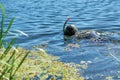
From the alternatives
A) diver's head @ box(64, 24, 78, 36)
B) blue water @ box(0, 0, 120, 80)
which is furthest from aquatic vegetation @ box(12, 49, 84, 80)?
diver's head @ box(64, 24, 78, 36)

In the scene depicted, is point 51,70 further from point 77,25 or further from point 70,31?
point 77,25

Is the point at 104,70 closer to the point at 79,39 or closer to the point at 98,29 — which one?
the point at 79,39

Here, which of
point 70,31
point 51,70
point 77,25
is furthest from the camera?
point 77,25

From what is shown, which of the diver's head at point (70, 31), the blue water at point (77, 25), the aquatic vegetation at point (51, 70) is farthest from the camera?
the diver's head at point (70, 31)

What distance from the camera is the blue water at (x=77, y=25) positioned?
1087 centimetres

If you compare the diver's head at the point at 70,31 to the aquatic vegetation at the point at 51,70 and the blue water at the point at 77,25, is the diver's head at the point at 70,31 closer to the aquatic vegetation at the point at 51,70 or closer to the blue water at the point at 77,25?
the blue water at the point at 77,25

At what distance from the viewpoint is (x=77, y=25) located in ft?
62.2

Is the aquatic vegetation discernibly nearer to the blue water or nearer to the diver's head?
the blue water

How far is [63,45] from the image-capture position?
1391 centimetres

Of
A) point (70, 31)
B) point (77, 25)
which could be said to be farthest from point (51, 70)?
point (77, 25)

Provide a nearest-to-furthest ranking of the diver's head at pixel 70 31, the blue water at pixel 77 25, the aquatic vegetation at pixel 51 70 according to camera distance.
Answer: the aquatic vegetation at pixel 51 70
the blue water at pixel 77 25
the diver's head at pixel 70 31

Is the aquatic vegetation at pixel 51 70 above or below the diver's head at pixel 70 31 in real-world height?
above

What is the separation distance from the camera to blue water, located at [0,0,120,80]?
10.9 m

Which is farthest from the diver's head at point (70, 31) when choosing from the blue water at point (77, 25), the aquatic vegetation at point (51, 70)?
the aquatic vegetation at point (51, 70)
